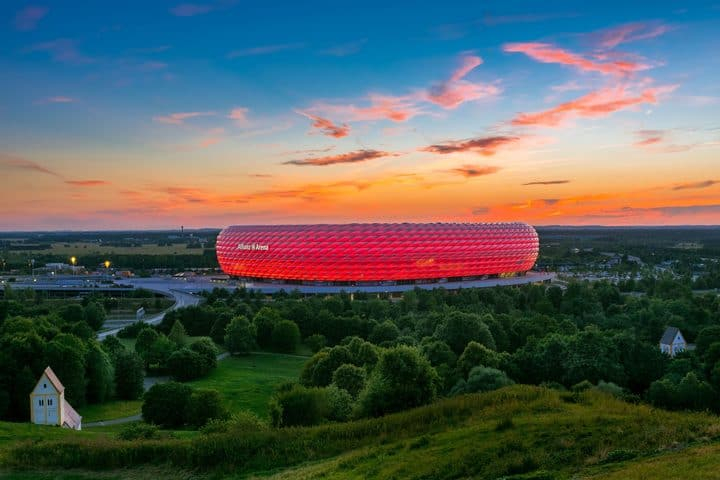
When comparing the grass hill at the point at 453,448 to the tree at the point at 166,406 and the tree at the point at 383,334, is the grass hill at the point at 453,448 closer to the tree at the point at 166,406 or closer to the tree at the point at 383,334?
the tree at the point at 166,406

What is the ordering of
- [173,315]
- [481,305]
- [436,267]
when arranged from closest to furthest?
[173,315]
[481,305]
[436,267]

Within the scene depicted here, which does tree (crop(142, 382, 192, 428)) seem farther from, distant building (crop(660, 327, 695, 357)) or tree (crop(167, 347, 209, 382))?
distant building (crop(660, 327, 695, 357))

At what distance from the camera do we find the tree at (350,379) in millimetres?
32406

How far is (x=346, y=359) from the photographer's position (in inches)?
1523

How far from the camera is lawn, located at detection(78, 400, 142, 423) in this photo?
36375mm

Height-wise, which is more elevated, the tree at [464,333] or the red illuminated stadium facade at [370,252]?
the red illuminated stadium facade at [370,252]

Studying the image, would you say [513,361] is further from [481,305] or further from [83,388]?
[481,305]

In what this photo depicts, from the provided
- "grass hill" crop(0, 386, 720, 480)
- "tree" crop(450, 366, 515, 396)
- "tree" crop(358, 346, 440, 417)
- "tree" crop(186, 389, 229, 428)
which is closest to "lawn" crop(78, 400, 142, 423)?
"tree" crop(186, 389, 229, 428)

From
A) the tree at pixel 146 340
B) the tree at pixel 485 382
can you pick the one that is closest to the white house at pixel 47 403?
the tree at pixel 485 382

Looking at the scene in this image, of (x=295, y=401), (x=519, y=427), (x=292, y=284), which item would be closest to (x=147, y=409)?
(x=295, y=401)

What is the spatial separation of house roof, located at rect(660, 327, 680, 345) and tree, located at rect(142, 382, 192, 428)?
127 feet

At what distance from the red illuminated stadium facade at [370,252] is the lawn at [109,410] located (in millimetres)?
77032

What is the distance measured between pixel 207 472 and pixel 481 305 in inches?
2322

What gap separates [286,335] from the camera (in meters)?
59.8
